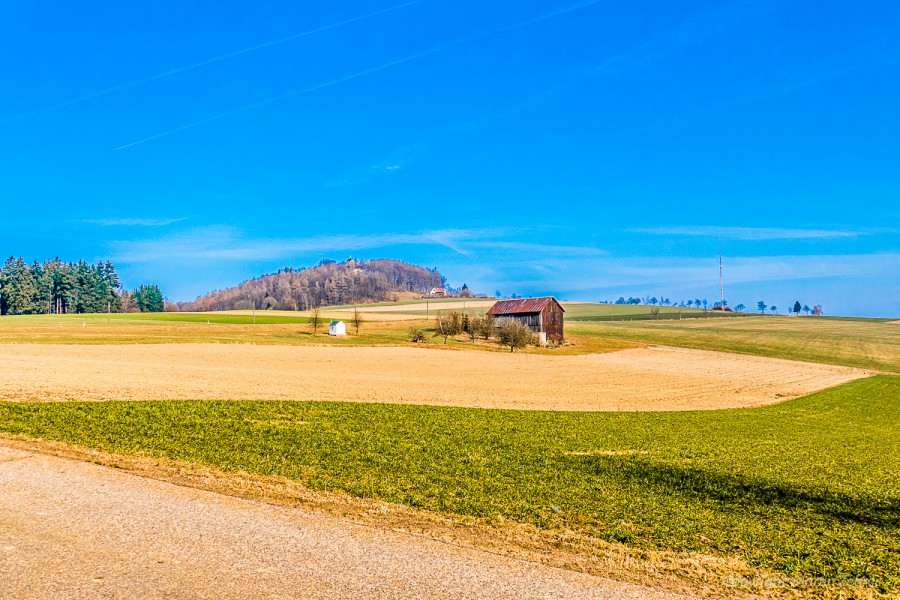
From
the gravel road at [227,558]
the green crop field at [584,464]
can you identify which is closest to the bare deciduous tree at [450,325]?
the green crop field at [584,464]

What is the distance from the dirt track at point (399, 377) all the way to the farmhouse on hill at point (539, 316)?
19.1 metres

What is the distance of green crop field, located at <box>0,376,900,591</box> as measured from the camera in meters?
8.95

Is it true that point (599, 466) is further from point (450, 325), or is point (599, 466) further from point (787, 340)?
point (787, 340)

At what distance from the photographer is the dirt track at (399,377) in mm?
26812

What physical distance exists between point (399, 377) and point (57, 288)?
15736 cm

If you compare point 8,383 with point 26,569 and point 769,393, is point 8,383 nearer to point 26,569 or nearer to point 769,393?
point 26,569

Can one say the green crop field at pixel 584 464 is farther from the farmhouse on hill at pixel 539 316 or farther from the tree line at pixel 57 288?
the tree line at pixel 57 288

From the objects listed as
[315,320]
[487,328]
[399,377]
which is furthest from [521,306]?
[399,377]

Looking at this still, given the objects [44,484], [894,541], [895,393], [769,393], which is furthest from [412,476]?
[895,393]

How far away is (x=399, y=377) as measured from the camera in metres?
39.7

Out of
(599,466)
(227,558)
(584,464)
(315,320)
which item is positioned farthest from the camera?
(315,320)

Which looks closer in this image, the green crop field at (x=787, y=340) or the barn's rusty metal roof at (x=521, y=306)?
the green crop field at (x=787, y=340)

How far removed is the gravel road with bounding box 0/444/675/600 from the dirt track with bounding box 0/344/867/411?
15.2 m

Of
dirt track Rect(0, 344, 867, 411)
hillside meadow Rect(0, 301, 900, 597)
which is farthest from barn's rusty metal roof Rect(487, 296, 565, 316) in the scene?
hillside meadow Rect(0, 301, 900, 597)
